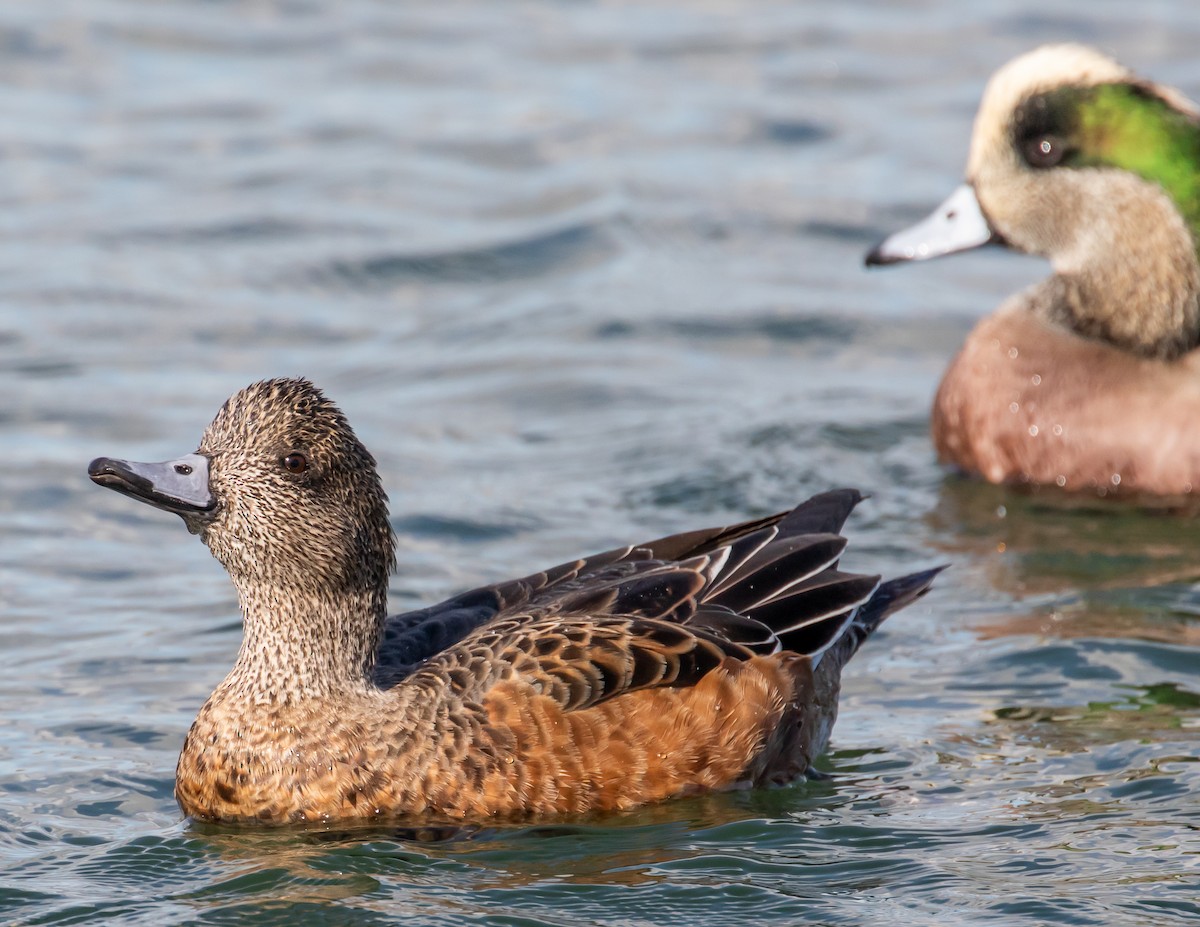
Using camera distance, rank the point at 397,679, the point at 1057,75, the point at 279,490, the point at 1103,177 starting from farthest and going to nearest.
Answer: the point at 1103,177 < the point at 1057,75 < the point at 397,679 < the point at 279,490

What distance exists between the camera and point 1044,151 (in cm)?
939

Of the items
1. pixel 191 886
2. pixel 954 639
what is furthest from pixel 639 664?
pixel 954 639

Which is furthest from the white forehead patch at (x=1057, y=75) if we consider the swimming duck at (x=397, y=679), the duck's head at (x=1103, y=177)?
the swimming duck at (x=397, y=679)

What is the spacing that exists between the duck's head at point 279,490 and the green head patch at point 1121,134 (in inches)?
184

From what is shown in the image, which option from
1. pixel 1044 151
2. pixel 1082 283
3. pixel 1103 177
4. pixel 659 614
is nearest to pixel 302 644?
pixel 659 614

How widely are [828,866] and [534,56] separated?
1062 centimetres

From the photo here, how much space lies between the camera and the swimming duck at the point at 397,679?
565 cm

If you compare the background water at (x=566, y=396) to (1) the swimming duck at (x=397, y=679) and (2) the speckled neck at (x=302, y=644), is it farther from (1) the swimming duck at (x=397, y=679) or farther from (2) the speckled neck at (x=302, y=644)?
(2) the speckled neck at (x=302, y=644)

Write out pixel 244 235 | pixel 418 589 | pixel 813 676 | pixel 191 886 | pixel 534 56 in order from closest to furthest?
pixel 191 886 → pixel 813 676 → pixel 418 589 → pixel 244 235 → pixel 534 56

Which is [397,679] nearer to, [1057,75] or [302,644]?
[302,644]

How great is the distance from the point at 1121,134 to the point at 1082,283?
700 mm

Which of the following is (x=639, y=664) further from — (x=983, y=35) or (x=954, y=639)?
(x=983, y=35)

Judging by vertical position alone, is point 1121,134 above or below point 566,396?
above

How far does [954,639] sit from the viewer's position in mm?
7398
